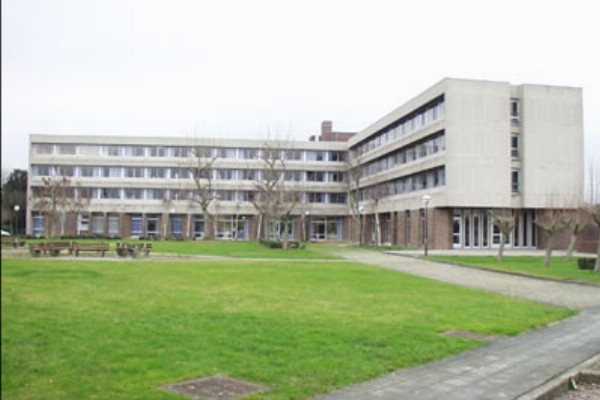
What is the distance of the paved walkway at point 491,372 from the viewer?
293 inches

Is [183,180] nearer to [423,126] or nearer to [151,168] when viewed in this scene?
[151,168]

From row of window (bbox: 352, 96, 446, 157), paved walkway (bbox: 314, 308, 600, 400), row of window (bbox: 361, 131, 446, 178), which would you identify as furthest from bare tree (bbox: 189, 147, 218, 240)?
paved walkway (bbox: 314, 308, 600, 400)

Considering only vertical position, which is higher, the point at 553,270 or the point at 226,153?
the point at 226,153

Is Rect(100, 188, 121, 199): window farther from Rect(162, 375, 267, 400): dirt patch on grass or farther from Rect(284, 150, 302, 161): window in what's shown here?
Rect(162, 375, 267, 400): dirt patch on grass

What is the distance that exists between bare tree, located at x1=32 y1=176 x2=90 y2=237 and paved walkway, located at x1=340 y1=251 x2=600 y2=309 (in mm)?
46990

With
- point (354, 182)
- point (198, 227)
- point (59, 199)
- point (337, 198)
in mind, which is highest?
point (354, 182)

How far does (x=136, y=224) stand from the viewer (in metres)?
84.1

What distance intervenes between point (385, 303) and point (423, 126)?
143 ft

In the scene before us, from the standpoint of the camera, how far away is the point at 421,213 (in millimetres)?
57406

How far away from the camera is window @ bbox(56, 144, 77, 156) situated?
8313cm

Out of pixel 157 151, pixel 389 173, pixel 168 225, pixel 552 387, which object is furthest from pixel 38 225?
pixel 552 387

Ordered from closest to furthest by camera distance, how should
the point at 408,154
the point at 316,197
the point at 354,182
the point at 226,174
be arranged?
the point at 408,154 → the point at 354,182 → the point at 226,174 → the point at 316,197

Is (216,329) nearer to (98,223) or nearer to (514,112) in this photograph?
(514,112)

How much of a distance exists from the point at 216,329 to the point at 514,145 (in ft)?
158
